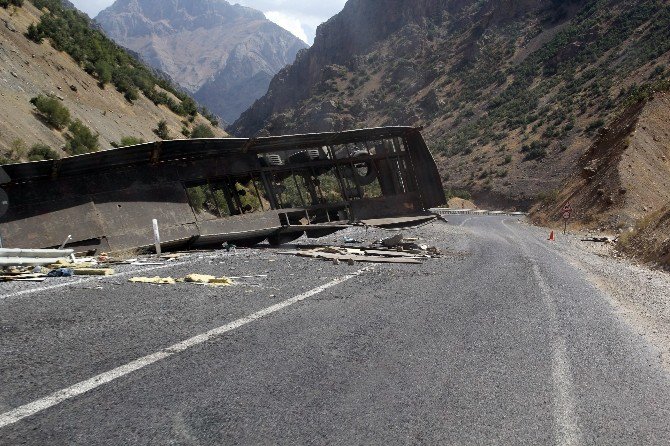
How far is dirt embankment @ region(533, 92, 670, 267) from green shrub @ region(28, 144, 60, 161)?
30.0 m

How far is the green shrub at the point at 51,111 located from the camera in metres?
30.8

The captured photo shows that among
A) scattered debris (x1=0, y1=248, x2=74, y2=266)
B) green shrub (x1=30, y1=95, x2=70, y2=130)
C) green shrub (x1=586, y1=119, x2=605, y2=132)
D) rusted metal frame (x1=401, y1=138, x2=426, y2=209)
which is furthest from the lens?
green shrub (x1=586, y1=119, x2=605, y2=132)

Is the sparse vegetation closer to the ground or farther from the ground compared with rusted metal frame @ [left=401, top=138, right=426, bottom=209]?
farther from the ground

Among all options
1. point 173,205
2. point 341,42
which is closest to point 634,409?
point 173,205

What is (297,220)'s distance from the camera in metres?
18.4

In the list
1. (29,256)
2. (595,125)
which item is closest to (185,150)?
(29,256)

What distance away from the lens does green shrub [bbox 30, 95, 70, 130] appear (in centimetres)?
3077

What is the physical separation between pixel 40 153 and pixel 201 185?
14425mm

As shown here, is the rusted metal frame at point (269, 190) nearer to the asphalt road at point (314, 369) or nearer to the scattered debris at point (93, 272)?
the scattered debris at point (93, 272)

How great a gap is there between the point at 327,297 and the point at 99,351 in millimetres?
3522

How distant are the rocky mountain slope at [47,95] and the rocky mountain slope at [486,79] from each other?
118 ft

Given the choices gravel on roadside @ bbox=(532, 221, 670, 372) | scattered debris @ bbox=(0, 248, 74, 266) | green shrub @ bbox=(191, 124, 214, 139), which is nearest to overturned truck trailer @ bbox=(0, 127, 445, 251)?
scattered debris @ bbox=(0, 248, 74, 266)

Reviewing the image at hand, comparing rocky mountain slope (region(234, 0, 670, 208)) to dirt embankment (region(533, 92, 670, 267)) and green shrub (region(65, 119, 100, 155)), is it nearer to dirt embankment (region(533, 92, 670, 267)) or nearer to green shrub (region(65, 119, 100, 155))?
dirt embankment (region(533, 92, 670, 267))

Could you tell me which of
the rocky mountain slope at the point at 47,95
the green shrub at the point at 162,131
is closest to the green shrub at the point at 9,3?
the rocky mountain slope at the point at 47,95
